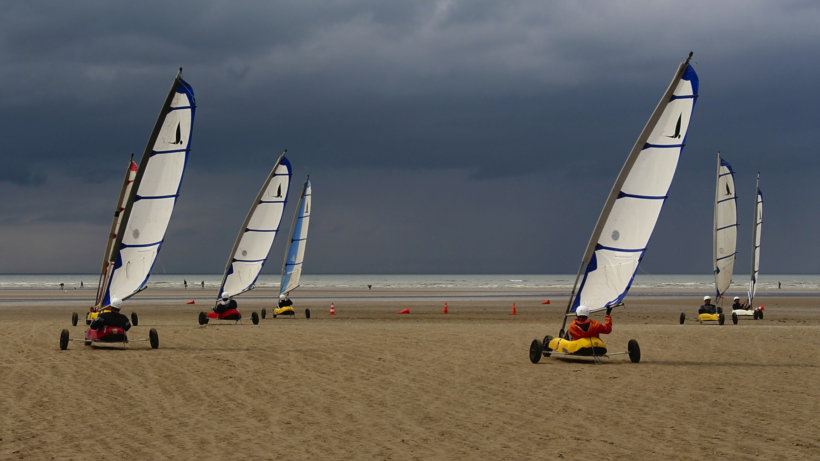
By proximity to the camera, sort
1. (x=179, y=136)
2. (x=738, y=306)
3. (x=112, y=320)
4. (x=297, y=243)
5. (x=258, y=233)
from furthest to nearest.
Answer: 1. (x=297, y=243)
2. (x=258, y=233)
3. (x=738, y=306)
4. (x=179, y=136)
5. (x=112, y=320)

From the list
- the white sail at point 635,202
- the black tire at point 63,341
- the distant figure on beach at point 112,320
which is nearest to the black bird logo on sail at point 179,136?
the distant figure on beach at point 112,320

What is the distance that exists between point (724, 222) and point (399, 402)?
29909 mm

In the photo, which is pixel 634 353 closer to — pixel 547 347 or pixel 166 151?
pixel 547 347

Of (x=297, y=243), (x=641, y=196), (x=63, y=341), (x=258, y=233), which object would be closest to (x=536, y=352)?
(x=641, y=196)

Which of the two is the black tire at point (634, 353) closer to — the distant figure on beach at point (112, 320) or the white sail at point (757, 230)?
the distant figure on beach at point (112, 320)

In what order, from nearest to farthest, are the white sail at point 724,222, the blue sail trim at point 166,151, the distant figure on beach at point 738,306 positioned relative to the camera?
the blue sail trim at point 166,151
the distant figure on beach at point 738,306
the white sail at point 724,222

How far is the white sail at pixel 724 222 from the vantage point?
3816cm

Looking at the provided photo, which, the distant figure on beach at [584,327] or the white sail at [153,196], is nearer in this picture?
the distant figure on beach at [584,327]

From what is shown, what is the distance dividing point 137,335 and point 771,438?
59.4ft

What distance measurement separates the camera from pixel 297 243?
→ 41.6m

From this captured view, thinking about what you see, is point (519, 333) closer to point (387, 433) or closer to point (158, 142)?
point (158, 142)

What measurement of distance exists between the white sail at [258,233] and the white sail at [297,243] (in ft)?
15.3

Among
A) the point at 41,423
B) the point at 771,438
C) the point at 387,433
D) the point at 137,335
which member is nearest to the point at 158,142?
the point at 137,335

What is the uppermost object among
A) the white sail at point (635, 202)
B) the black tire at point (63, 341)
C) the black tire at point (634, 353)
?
the white sail at point (635, 202)
